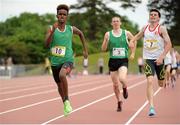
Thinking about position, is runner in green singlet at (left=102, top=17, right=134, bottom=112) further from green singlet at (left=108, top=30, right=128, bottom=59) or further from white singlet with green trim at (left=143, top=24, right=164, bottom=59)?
white singlet with green trim at (left=143, top=24, right=164, bottom=59)

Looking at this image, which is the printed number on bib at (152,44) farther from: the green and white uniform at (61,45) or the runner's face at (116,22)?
the green and white uniform at (61,45)

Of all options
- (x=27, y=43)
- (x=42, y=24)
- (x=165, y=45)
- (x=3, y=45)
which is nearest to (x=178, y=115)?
(x=165, y=45)

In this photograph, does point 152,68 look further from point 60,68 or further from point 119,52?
point 60,68

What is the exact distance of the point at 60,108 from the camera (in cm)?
1343

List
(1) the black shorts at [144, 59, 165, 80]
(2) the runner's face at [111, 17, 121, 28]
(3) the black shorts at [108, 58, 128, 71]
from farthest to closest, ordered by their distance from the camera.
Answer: (3) the black shorts at [108, 58, 128, 71]
(2) the runner's face at [111, 17, 121, 28]
(1) the black shorts at [144, 59, 165, 80]

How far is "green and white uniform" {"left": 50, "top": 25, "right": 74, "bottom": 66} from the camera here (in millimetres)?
10500

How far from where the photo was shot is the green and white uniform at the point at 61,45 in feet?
34.4

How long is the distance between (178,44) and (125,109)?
4486 centimetres

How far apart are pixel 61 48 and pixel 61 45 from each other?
2.0 inches

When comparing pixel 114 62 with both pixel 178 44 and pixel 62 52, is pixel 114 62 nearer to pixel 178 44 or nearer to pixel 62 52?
pixel 62 52

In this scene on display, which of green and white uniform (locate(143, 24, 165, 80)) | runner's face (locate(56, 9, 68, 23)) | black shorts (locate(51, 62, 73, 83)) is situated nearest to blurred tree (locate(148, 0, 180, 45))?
green and white uniform (locate(143, 24, 165, 80))

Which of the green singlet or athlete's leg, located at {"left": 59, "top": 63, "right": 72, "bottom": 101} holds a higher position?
the green singlet

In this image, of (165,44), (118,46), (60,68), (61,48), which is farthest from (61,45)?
(118,46)

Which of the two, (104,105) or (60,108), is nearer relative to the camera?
(60,108)
